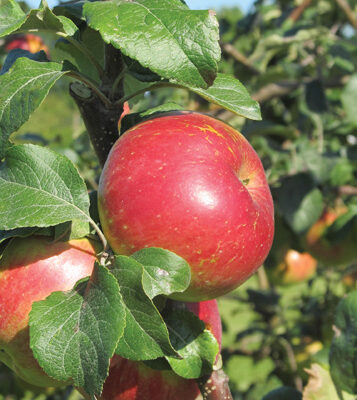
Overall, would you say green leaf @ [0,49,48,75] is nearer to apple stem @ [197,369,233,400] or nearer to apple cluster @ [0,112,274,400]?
apple cluster @ [0,112,274,400]

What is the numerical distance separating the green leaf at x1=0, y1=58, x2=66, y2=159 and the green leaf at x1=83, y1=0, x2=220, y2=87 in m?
0.09

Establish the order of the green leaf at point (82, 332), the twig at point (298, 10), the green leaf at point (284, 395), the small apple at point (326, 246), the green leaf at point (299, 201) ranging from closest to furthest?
the green leaf at point (82, 332) → the green leaf at point (284, 395) → the green leaf at point (299, 201) → the small apple at point (326, 246) → the twig at point (298, 10)

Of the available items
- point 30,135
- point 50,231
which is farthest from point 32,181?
point 30,135

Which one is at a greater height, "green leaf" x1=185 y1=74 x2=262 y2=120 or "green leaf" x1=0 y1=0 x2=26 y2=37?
"green leaf" x1=0 y1=0 x2=26 y2=37

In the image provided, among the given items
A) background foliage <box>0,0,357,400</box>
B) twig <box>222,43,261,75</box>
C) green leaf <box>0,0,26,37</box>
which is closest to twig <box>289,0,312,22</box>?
background foliage <box>0,0,357,400</box>

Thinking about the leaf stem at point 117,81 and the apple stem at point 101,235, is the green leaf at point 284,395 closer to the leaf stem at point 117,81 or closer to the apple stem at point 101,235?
the apple stem at point 101,235

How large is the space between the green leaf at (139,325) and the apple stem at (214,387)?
0.16 m

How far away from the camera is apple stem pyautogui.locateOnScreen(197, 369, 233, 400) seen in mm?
744

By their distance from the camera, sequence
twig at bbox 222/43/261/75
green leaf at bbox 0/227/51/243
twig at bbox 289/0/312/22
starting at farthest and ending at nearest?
twig at bbox 289/0/312/22, twig at bbox 222/43/261/75, green leaf at bbox 0/227/51/243

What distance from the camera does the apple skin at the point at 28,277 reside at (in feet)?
2.26

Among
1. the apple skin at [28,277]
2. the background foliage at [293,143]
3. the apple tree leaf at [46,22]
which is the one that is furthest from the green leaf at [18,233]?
the background foliage at [293,143]

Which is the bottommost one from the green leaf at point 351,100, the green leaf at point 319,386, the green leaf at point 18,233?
the green leaf at point 351,100

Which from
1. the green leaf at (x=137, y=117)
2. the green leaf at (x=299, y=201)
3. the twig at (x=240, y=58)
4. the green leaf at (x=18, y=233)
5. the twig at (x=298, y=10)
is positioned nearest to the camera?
the green leaf at (x=18, y=233)

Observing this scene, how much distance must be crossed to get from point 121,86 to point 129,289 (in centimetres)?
30
